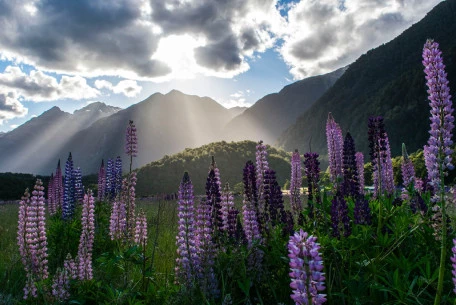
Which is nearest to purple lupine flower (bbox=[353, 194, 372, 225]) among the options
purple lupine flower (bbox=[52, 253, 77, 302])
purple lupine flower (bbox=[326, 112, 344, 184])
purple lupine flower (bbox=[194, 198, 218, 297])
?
purple lupine flower (bbox=[194, 198, 218, 297])

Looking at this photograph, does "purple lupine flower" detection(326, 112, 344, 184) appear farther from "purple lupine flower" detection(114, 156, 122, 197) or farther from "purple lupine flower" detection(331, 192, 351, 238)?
"purple lupine flower" detection(114, 156, 122, 197)

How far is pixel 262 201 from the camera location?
4684mm

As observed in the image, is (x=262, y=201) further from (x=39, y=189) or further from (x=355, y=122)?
(x=355, y=122)

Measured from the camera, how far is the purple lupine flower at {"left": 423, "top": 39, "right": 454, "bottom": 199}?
2.57m

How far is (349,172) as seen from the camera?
5.67 meters

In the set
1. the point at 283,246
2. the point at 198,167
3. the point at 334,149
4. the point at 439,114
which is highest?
the point at 198,167

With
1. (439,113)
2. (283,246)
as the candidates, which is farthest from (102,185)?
(439,113)

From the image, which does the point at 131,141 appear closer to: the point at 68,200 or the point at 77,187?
→ the point at 68,200

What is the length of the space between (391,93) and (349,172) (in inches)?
3965

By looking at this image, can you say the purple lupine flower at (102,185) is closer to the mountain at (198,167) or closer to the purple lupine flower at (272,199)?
the purple lupine flower at (272,199)

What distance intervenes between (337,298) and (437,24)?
139 metres

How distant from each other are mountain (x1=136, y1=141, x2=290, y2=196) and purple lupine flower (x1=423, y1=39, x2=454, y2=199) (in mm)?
34189

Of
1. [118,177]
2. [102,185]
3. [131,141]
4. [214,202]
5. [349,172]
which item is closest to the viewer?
[214,202]

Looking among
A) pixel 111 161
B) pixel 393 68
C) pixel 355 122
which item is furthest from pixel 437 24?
pixel 111 161
